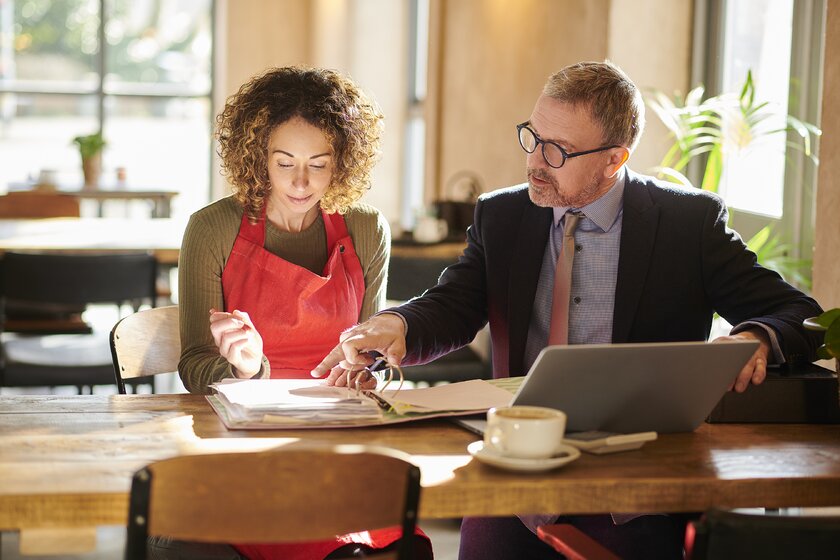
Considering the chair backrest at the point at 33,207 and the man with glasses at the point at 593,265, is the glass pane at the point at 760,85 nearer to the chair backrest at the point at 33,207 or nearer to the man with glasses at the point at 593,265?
the man with glasses at the point at 593,265

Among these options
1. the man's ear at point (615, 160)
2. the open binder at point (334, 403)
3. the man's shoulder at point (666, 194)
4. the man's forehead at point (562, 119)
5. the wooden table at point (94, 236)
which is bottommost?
the open binder at point (334, 403)

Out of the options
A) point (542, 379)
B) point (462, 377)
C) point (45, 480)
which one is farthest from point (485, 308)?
point (462, 377)

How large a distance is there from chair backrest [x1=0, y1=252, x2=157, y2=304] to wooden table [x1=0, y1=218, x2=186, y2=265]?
0.74ft

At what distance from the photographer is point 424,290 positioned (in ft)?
12.8

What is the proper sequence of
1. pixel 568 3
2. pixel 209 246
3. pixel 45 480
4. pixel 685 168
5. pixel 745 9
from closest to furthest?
pixel 45 480 → pixel 209 246 → pixel 745 9 → pixel 685 168 → pixel 568 3

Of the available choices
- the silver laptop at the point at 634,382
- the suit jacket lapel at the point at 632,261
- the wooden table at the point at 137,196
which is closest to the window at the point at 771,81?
the suit jacket lapel at the point at 632,261

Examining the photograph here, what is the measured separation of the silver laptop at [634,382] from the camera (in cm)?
144

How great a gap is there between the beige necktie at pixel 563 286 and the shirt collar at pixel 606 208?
0.07 feet

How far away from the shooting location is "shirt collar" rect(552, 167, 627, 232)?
6.93 feet

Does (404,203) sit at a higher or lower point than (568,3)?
lower

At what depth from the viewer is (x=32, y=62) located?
8.91 metres

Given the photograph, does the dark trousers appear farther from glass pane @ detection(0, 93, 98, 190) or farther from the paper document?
glass pane @ detection(0, 93, 98, 190)

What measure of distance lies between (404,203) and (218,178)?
1.90 meters

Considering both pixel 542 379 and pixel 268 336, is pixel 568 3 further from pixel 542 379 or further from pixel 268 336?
pixel 542 379
